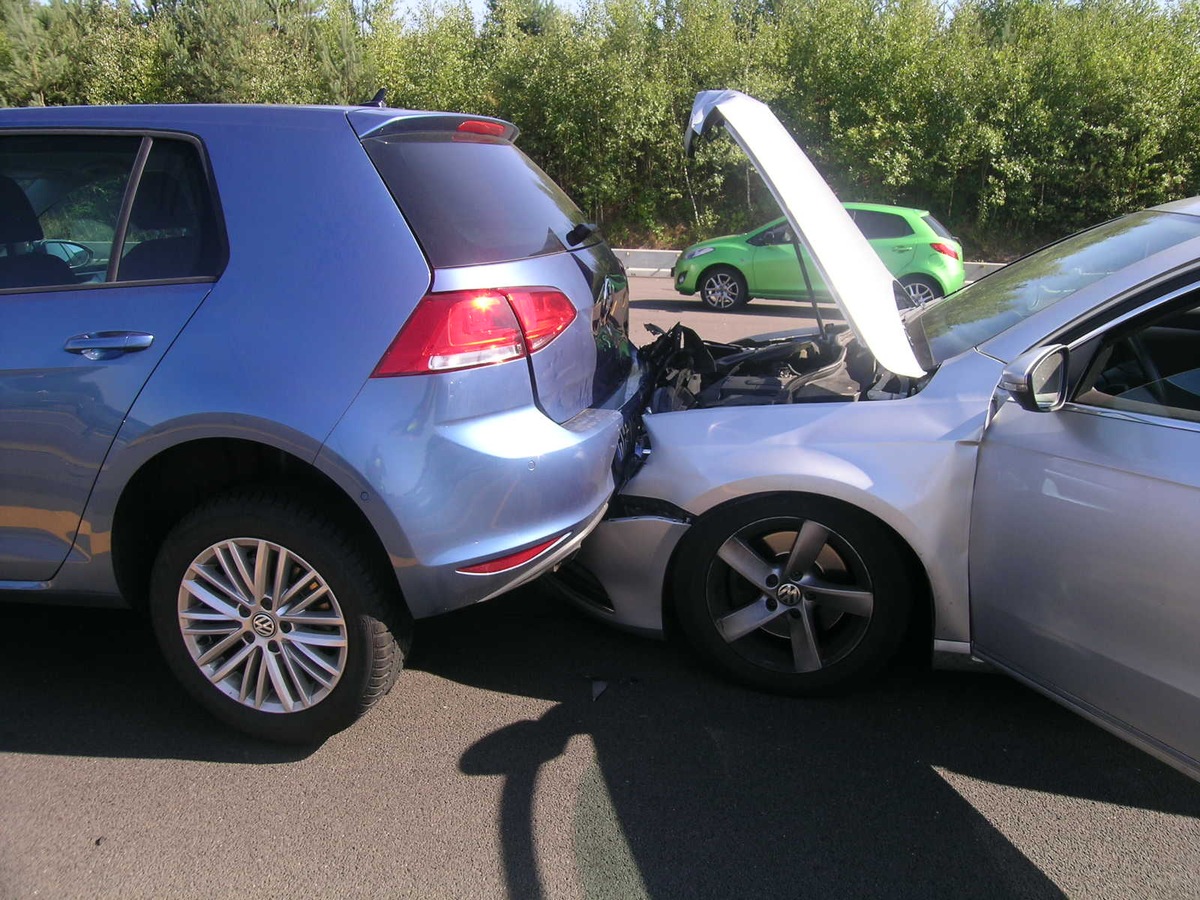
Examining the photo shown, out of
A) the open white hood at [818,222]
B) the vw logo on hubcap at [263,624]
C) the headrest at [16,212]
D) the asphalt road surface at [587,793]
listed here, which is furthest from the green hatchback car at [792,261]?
the vw logo on hubcap at [263,624]

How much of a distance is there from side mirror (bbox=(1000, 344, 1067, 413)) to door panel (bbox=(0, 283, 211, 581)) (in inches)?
90.3

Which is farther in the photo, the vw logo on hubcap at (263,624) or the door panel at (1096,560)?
the vw logo on hubcap at (263,624)

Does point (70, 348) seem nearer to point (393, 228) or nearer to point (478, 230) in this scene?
point (393, 228)

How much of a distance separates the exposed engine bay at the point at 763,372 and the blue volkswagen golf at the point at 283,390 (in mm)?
584

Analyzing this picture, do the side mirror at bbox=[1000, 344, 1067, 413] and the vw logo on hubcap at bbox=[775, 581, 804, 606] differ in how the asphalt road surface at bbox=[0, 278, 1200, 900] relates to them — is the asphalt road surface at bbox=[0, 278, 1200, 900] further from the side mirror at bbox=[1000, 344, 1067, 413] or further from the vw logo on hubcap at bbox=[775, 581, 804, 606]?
the side mirror at bbox=[1000, 344, 1067, 413]

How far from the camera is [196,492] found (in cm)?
303

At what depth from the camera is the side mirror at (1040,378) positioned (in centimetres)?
248

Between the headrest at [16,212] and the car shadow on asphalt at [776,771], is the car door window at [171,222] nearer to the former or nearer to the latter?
the headrest at [16,212]

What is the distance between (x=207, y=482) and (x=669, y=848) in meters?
1.81

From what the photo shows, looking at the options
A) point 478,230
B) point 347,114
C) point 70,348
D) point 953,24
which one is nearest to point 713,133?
point 478,230

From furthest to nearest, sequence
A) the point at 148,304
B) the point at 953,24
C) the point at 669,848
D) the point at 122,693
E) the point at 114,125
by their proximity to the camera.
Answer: the point at 953,24 < the point at 122,693 < the point at 114,125 < the point at 148,304 < the point at 669,848

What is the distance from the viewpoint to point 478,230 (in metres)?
2.80

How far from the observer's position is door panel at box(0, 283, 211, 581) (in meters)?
2.68

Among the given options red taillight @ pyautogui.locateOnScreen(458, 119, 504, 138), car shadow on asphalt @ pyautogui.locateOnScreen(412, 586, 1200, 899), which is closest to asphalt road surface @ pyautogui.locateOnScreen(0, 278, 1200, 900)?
car shadow on asphalt @ pyautogui.locateOnScreen(412, 586, 1200, 899)
